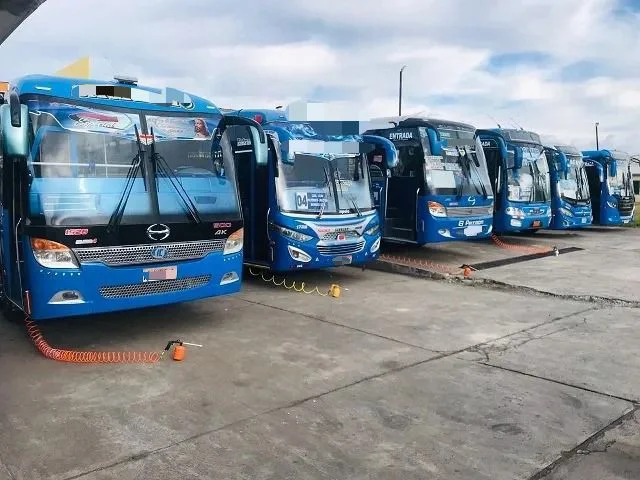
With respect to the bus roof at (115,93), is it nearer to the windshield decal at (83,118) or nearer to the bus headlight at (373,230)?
the windshield decal at (83,118)

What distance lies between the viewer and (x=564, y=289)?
378 inches

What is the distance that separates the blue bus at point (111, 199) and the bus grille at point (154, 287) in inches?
0.4

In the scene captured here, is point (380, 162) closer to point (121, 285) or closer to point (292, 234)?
point (292, 234)

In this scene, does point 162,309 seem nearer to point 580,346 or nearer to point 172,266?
point 172,266

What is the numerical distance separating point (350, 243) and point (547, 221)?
7860 millimetres

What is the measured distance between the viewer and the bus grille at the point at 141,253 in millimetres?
5773

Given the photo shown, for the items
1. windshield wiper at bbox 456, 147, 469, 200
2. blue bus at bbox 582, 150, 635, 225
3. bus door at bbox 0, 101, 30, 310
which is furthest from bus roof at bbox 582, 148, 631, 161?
bus door at bbox 0, 101, 30, 310

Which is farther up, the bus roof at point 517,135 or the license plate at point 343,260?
the bus roof at point 517,135

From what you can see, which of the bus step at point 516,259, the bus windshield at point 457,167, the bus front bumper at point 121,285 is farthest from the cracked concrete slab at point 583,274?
the bus front bumper at point 121,285

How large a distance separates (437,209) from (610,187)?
10.3 metres

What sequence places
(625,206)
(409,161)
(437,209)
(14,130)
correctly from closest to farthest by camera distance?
(14,130), (437,209), (409,161), (625,206)

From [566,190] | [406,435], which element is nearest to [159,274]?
[406,435]

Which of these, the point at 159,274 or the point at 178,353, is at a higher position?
the point at 159,274

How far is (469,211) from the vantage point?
1235 cm
